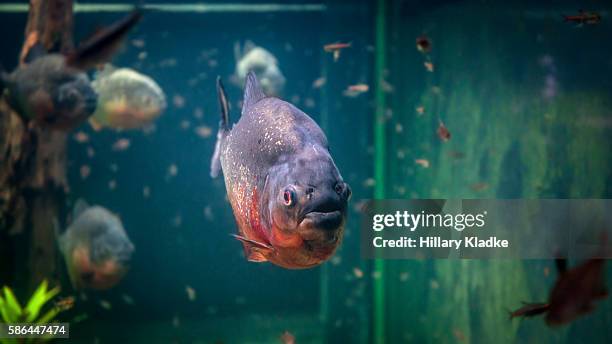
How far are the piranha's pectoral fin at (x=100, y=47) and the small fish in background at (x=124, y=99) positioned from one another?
480cm

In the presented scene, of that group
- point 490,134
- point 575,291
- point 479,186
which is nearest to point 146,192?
point 479,186

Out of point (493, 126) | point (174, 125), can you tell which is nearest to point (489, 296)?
point (493, 126)

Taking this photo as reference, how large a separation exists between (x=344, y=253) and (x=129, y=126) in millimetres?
4014

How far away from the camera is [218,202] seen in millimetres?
10523

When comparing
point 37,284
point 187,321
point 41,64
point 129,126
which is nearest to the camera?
point 41,64

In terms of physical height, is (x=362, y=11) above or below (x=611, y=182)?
above

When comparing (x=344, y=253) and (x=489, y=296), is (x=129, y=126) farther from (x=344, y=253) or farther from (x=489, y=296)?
(x=489, y=296)

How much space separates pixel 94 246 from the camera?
242 inches

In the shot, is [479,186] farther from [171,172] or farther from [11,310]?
[171,172]

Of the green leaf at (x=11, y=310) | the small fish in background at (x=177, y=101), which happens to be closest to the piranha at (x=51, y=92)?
the green leaf at (x=11, y=310)

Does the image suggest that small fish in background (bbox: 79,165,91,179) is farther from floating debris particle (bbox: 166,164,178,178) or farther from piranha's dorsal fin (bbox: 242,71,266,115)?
piranha's dorsal fin (bbox: 242,71,266,115)

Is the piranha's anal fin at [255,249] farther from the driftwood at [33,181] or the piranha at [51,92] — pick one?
the driftwood at [33,181]

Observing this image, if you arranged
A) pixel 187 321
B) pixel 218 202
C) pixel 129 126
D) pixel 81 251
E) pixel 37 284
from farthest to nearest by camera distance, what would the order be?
1. pixel 218 202
2. pixel 187 321
3. pixel 129 126
4. pixel 37 284
5. pixel 81 251

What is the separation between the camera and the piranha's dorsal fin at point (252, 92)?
2.73 metres
